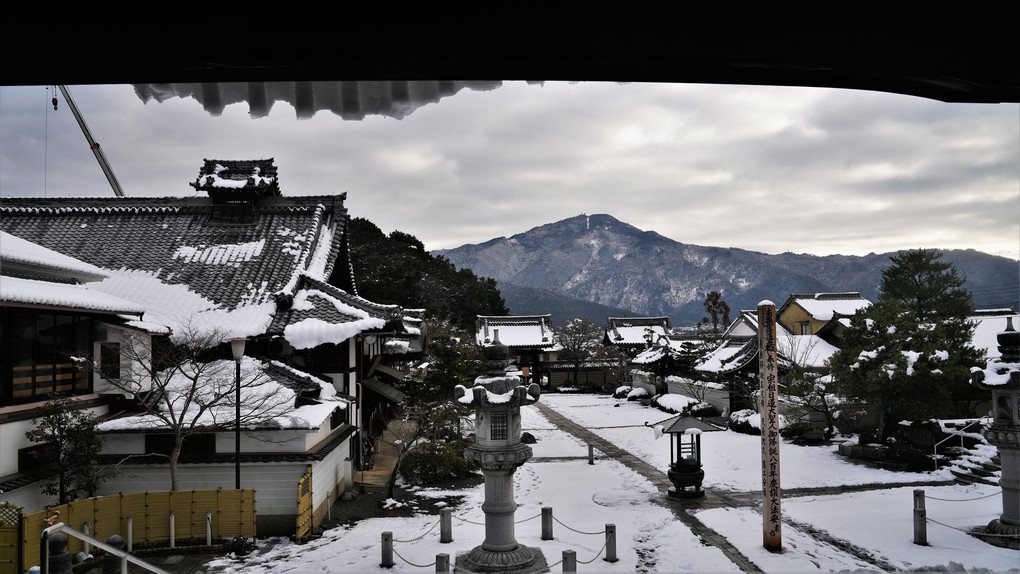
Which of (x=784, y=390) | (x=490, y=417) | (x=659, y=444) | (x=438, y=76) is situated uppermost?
(x=438, y=76)

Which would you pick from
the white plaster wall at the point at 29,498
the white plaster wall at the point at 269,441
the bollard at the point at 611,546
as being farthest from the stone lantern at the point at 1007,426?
the white plaster wall at the point at 29,498

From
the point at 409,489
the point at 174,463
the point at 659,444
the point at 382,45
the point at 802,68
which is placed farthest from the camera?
the point at 659,444

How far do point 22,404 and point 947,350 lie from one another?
24.5m

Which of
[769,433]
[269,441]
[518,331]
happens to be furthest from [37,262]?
[518,331]

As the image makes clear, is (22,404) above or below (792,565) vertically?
above

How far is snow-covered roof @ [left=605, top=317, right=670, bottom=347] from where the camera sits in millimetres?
54825

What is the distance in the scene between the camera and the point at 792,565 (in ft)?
33.3

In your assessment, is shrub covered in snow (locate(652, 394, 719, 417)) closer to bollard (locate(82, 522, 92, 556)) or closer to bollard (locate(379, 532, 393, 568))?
bollard (locate(379, 532, 393, 568))

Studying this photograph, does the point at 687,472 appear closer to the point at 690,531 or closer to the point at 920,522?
the point at 690,531

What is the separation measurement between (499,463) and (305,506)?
4.58m

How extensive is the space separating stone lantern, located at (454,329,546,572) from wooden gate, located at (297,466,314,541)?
11.1 ft

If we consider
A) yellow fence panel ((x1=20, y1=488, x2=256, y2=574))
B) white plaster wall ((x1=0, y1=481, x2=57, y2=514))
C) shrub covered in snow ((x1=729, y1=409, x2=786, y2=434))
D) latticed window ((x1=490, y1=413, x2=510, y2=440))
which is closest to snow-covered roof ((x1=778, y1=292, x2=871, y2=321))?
shrub covered in snow ((x1=729, y1=409, x2=786, y2=434))

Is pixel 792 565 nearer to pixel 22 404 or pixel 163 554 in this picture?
pixel 163 554

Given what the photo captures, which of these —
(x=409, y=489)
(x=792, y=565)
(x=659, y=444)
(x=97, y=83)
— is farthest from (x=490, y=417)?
(x=659, y=444)
